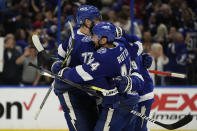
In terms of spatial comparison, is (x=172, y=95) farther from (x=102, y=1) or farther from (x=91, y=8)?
(x=91, y=8)

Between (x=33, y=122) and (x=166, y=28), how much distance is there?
2400 millimetres

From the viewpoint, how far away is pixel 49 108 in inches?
303

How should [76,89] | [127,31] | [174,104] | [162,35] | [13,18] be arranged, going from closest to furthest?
1. [76,89]
2. [174,104]
3. [127,31]
4. [162,35]
5. [13,18]

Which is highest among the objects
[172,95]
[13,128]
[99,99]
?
[99,99]

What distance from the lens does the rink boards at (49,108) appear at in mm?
7602

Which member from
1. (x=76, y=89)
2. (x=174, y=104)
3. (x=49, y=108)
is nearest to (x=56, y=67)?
(x=76, y=89)

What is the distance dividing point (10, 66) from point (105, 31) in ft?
12.0

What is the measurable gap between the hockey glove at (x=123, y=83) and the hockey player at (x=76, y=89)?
0.40 m

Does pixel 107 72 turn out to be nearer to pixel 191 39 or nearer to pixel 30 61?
pixel 30 61

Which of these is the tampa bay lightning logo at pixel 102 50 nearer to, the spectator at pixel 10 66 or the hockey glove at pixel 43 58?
the hockey glove at pixel 43 58

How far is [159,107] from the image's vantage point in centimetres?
765

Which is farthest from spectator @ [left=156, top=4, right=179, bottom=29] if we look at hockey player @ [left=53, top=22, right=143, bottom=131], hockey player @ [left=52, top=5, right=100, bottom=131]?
hockey player @ [left=53, top=22, right=143, bottom=131]

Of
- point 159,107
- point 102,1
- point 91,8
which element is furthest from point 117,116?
point 102,1

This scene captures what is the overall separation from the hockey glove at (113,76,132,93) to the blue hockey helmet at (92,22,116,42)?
1.05ft
